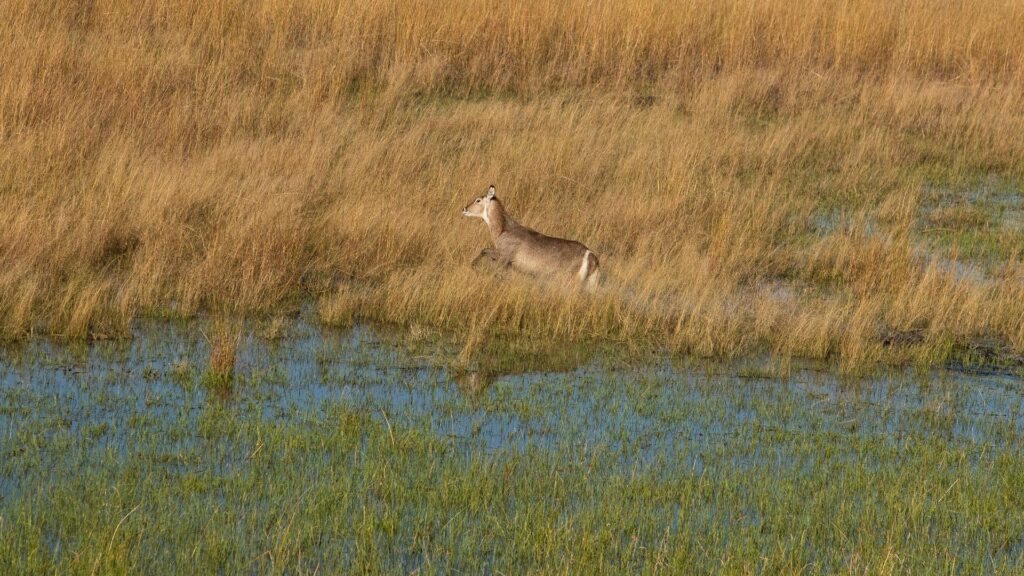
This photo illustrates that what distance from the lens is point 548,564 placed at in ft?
17.9

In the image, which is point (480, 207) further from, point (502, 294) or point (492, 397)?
point (492, 397)

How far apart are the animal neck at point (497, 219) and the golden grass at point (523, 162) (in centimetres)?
30

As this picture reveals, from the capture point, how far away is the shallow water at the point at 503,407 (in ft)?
22.5

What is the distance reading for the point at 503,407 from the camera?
779 centimetres

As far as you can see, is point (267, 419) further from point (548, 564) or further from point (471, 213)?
point (471, 213)

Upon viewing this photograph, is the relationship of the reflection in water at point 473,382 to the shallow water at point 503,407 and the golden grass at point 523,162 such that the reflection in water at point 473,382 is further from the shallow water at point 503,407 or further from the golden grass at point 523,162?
the golden grass at point 523,162

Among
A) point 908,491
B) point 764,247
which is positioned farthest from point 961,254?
point 908,491

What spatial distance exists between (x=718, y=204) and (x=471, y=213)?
243 centimetres

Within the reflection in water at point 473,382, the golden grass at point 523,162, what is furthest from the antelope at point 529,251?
the reflection in water at point 473,382

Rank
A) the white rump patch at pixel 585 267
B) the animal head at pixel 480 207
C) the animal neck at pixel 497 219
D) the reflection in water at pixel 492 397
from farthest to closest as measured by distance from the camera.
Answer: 1. the animal head at pixel 480 207
2. the animal neck at pixel 497 219
3. the white rump patch at pixel 585 267
4. the reflection in water at pixel 492 397

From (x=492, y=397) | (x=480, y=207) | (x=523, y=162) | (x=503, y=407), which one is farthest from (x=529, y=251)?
(x=503, y=407)

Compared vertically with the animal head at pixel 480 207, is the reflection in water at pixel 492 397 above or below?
below

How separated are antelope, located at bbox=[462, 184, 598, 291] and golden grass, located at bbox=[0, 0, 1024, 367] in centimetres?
23

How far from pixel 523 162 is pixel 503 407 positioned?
5.69 metres
